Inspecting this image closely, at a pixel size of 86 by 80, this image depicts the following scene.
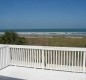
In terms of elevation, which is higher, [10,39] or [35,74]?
[10,39]

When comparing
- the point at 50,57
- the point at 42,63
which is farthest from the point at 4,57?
the point at 50,57

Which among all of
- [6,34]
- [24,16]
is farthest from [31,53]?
[24,16]

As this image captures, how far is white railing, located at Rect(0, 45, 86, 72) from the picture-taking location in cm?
615

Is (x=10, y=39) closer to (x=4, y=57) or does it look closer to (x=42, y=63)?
(x=4, y=57)

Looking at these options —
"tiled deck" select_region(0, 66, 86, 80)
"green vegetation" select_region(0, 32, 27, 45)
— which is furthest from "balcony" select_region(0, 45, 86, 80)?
"green vegetation" select_region(0, 32, 27, 45)

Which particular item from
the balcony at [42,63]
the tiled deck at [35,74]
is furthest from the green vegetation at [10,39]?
the tiled deck at [35,74]

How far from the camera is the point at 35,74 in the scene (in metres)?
5.92

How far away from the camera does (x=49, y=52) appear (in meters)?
6.50

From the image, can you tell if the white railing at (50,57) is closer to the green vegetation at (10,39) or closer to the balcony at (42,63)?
the balcony at (42,63)

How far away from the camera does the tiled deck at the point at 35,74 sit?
5.52m

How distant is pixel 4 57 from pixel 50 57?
5.00ft

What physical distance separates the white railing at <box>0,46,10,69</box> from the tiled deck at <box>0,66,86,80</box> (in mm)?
217

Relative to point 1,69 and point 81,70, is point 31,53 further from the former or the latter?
point 81,70

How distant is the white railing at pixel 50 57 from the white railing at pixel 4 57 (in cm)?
15
